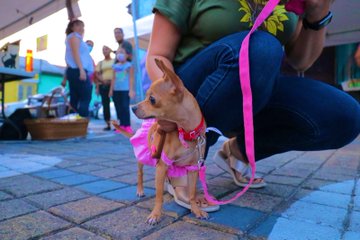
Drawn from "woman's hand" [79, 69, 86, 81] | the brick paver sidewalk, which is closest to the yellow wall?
"woman's hand" [79, 69, 86, 81]

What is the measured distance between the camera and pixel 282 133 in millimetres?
1573

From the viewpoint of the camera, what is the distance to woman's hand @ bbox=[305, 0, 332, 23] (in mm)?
1280

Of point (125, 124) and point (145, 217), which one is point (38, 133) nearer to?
point (125, 124)

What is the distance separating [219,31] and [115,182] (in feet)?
3.40

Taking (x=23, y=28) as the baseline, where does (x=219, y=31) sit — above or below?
below

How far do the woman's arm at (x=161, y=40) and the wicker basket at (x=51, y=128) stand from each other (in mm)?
3090

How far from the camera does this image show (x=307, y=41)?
1530mm

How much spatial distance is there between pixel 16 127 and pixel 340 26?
5056 millimetres

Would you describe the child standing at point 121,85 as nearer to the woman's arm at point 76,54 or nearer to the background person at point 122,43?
the background person at point 122,43

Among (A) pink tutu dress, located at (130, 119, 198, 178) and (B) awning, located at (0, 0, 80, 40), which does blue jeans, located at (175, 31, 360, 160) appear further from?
(B) awning, located at (0, 0, 80, 40)

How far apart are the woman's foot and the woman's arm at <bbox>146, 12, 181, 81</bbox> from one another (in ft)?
2.07

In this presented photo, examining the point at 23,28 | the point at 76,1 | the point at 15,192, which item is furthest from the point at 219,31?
the point at 23,28

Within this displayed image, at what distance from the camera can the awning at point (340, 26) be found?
14.6 feet

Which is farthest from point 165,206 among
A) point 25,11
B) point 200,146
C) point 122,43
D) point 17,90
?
point 17,90
